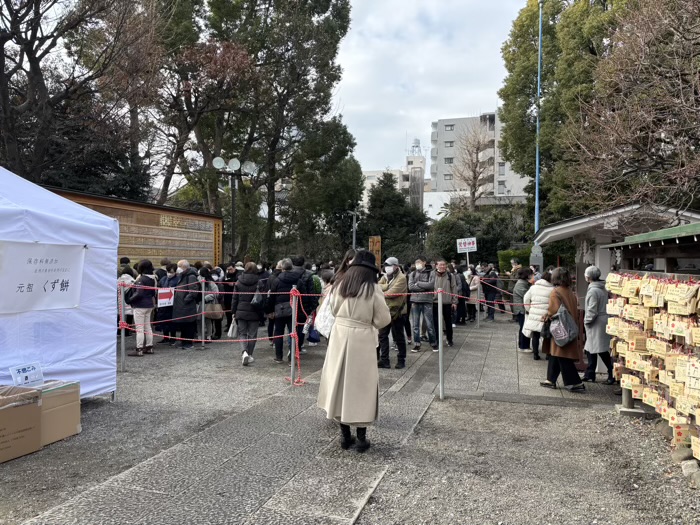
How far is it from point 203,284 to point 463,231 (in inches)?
908

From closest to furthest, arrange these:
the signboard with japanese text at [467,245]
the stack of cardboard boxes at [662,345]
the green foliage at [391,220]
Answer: the stack of cardboard boxes at [662,345] → the signboard with japanese text at [467,245] → the green foliage at [391,220]

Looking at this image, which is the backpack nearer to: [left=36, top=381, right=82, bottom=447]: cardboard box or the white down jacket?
the white down jacket

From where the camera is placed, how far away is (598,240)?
13422mm

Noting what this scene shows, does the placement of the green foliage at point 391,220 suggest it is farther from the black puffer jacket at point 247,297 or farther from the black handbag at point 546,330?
the black handbag at point 546,330

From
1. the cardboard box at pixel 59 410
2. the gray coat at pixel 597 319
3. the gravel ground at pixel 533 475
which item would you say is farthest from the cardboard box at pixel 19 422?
the gray coat at pixel 597 319

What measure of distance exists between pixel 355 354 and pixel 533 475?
1792mm

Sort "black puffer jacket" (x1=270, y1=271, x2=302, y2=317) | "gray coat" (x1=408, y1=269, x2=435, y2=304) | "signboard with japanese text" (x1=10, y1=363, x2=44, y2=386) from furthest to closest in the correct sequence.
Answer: "gray coat" (x1=408, y1=269, x2=435, y2=304) < "black puffer jacket" (x1=270, y1=271, x2=302, y2=317) < "signboard with japanese text" (x1=10, y1=363, x2=44, y2=386)

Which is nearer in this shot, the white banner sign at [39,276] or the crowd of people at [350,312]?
the crowd of people at [350,312]

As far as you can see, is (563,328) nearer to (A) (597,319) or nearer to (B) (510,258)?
(A) (597,319)

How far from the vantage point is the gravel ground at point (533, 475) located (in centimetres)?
370

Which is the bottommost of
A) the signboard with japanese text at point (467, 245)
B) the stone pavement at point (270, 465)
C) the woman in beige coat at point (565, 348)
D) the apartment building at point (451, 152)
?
the stone pavement at point (270, 465)

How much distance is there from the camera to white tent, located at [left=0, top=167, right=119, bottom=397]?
16.9 feet

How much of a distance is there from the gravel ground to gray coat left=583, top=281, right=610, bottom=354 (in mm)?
1618

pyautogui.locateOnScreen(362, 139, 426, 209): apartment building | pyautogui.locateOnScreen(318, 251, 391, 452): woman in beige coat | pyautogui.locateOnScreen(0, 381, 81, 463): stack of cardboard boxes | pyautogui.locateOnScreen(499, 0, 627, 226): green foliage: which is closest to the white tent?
pyautogui.locateOnScreen(0, 381, 81, 463): stack of cardboard boxes
